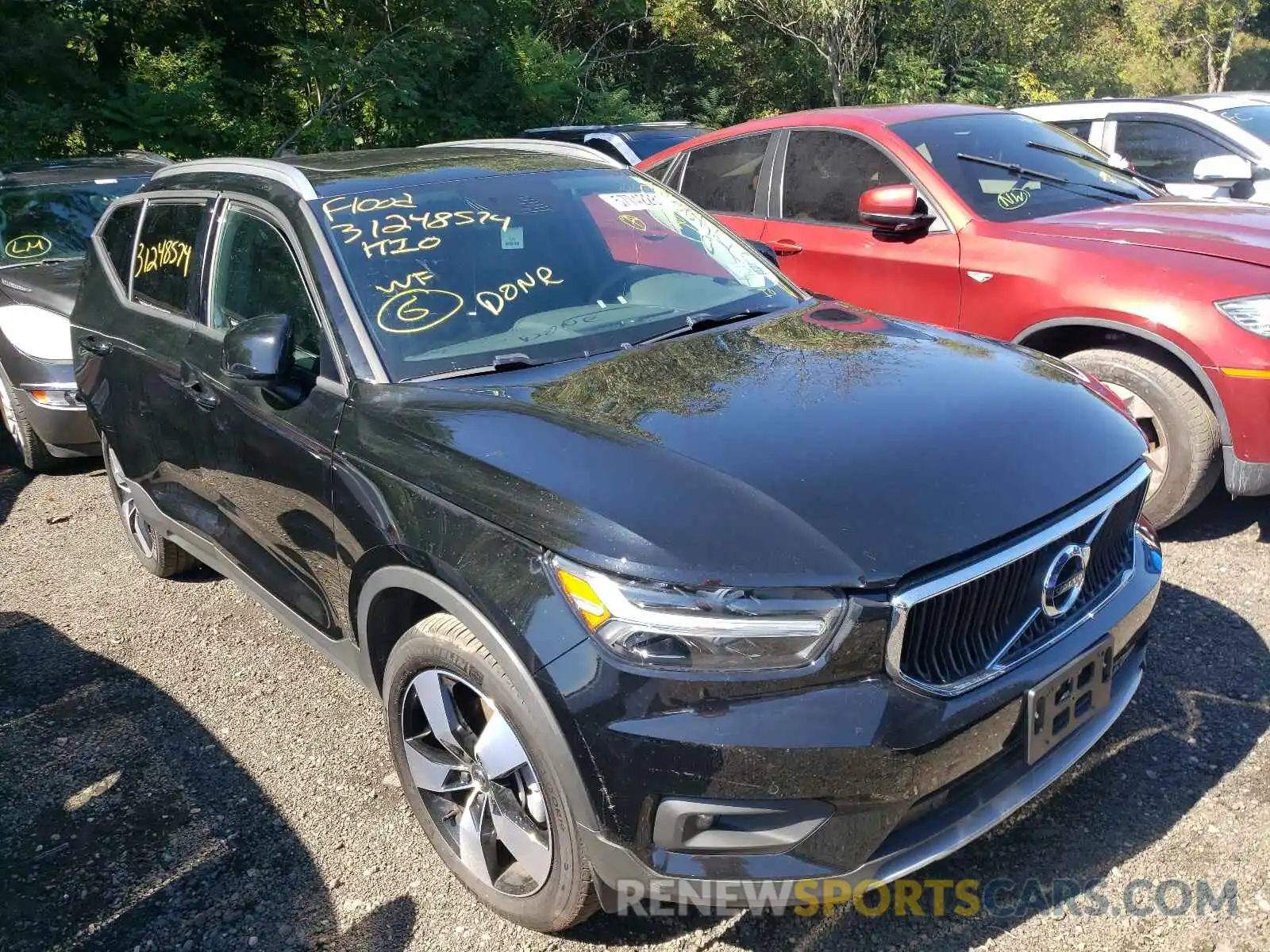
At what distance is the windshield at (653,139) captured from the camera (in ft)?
32.5

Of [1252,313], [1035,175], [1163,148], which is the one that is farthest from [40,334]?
[1163,148]

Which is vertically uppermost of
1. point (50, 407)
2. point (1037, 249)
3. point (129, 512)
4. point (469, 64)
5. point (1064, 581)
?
point (469, 64)

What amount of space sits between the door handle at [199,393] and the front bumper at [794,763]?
73.1 inches

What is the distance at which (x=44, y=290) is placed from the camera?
583 cm

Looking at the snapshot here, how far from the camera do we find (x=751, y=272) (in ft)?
11.9

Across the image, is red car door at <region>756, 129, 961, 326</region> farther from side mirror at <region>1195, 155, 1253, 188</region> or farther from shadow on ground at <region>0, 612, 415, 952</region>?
shadow on ground at <region>0, 612, 415, 952</region>

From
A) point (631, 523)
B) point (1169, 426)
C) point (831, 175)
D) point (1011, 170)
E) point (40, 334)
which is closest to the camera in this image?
point (631, 523)

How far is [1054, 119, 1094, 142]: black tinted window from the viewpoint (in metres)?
6.92

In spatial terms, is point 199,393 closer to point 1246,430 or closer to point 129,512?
point 129,512

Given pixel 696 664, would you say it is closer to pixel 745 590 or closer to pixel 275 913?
pixel 745 590

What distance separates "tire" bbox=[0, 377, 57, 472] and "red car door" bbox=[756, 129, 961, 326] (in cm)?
431

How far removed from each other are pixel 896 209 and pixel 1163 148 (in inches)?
124

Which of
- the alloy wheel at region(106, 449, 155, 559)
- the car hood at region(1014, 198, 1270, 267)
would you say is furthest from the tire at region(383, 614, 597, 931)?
the car hood at region(1014, 198, 1270, 267)

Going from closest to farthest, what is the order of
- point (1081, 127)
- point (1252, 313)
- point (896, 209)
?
point (1252, 313) < point (896, 209) < point (1081, 127)
